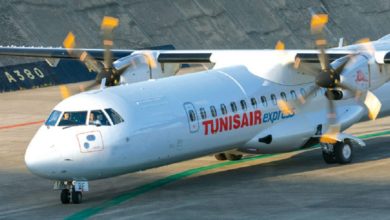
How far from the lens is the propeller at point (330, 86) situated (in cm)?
2747

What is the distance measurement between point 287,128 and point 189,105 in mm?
3557

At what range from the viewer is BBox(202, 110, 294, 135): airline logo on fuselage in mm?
26812

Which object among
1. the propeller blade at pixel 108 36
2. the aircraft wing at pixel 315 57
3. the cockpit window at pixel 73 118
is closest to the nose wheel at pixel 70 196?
the cockpit window at pixel 73 118

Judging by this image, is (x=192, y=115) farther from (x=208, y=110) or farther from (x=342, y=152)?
(x=342, y=152)

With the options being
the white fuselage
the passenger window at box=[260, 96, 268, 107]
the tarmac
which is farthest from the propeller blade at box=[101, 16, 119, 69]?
the passenger window at box=[260, 96, 268, 107]

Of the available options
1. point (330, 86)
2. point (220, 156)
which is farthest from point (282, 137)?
point (220, 156)

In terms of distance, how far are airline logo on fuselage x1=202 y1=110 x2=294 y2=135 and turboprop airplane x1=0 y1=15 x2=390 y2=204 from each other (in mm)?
26

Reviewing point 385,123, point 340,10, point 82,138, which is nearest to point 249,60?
point 82,138

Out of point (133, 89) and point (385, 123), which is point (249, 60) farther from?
point (385, 123)

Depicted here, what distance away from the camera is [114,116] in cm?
2494

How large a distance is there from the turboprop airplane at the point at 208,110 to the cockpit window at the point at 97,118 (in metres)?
0.02

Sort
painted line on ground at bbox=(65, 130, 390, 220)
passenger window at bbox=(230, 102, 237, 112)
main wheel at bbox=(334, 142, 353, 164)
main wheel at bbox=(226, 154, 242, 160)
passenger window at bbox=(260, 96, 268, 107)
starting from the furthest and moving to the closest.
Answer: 1. main wheel at bbox=(226, 154, 242, 160)
2. main wheel at bbox=(334, 142, 353, 164)
3. passenger window at bbox=(260, 96, 268, 107)
4. passenger window at bbox=(230, 102, 237, 112)
5. painted line on ground at bbox=(65, 130, 390, 220)

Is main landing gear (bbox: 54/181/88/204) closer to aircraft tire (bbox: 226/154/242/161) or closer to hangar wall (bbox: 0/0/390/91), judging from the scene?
aircraft tire (bbox: 226/154/242/161)

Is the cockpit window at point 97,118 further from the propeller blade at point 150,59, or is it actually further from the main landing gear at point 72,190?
the propeller blade at point 150,59
